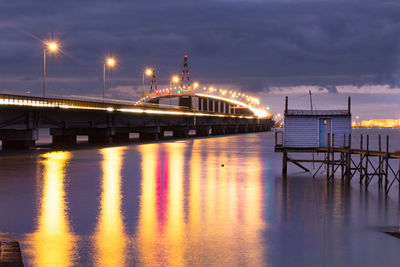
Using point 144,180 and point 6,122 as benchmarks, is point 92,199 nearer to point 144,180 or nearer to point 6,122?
point 144,180

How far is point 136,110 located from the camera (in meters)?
99.1

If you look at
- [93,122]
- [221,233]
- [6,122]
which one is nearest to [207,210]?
[221,233]

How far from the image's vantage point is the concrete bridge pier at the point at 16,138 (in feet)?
218

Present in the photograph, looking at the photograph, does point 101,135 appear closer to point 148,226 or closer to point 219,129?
point 148,226

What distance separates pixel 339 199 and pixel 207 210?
944cm

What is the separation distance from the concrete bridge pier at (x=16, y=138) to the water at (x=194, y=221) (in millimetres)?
29899

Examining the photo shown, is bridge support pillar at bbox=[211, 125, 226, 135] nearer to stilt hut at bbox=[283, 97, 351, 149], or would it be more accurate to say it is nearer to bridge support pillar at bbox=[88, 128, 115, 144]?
bridge support pillar at bbox=[88, 128, 115, 144]

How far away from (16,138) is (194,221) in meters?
52.8

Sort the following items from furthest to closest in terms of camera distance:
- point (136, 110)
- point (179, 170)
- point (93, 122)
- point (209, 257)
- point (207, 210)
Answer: point (136, 110) → point (93, 122) → point (179, 170) → point (207, 210) → point (209, 257)

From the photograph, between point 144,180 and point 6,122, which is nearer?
point 144,180

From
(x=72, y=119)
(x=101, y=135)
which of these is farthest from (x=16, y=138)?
(x=101, y=135)

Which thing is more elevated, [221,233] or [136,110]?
[136,110]

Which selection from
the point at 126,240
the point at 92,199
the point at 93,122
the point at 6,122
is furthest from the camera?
the point at 93,122

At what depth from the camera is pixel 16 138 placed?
67.0 m
